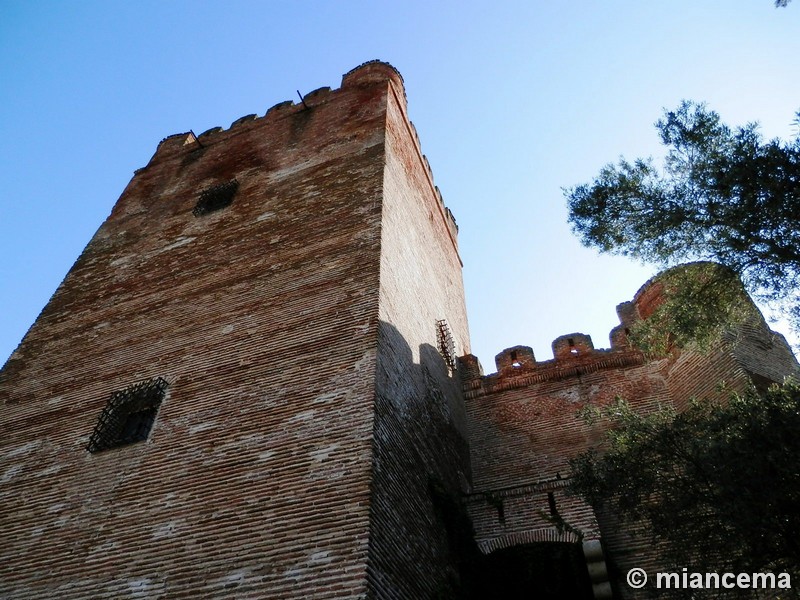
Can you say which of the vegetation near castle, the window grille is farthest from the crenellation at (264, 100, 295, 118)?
the vegetation near castle

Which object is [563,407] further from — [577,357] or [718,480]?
[718,480]

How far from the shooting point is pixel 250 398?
6.08 meters

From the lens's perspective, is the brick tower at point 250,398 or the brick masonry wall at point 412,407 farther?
the brick masonry wall at point 412,407

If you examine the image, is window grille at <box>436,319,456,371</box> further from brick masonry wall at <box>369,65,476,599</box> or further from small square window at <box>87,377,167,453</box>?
small square window at <box>87,377,167,453</box>

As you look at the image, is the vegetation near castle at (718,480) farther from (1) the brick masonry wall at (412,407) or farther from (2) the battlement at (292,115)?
(2) the battlement at (292,115)

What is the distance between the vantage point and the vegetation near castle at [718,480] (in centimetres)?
482

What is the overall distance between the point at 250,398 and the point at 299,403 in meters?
0.62

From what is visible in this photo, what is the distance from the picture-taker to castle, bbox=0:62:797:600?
4.91 metres

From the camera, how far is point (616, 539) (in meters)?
7.26

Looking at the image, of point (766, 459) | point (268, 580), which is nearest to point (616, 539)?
point (766, 459)

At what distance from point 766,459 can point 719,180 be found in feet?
9.55

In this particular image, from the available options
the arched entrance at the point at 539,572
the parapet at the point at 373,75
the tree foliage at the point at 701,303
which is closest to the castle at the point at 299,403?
the arched entrance at the point at 539,572

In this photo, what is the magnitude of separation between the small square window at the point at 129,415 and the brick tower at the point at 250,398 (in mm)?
24

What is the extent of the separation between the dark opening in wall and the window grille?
13.2 feet
